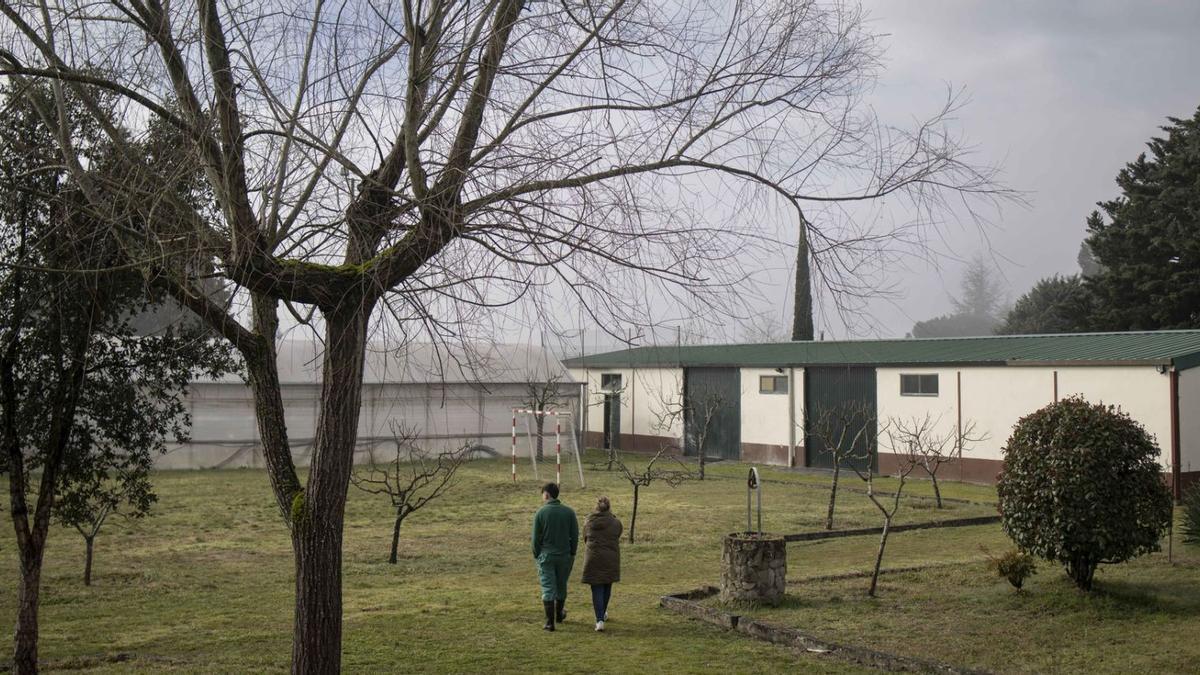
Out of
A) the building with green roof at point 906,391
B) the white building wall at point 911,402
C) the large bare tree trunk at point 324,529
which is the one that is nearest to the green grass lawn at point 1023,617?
the large bare tree trunk at point 324,529

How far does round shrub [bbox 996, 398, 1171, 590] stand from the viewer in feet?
31.9

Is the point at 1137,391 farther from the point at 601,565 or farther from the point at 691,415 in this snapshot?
the point at 601,565

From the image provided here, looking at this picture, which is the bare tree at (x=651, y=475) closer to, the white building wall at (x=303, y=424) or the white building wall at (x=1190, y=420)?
the white building wall at (x=303, y=424)

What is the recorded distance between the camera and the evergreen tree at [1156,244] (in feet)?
99.8

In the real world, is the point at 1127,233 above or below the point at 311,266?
above

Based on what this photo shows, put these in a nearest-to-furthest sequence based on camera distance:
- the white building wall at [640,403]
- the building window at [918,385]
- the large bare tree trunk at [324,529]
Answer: the large bare tree trunk at [324,529]
the building window at [918,385]
the white building wall at [640,403]

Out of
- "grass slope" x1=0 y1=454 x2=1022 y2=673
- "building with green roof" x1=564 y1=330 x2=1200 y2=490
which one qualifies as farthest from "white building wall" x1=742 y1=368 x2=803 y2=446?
"grass slope" x1=0 y1=454 x2=1022 y2=673

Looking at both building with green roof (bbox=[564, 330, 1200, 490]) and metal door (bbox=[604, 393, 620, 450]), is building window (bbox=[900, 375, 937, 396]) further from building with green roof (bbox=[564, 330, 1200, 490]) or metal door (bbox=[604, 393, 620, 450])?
metal door (bbox=[604, 393, 620, 450])

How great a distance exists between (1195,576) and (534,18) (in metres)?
9.13

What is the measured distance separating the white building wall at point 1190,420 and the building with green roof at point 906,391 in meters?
0.03

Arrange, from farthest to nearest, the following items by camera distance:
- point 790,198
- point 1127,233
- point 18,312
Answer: point 1127,233, point 18,312, point 790,198

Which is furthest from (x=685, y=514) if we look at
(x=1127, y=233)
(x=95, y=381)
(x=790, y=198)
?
(x=1127, y=233)

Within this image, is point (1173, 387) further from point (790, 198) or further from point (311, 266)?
point (311, 266)

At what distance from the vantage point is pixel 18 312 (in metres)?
7.68
